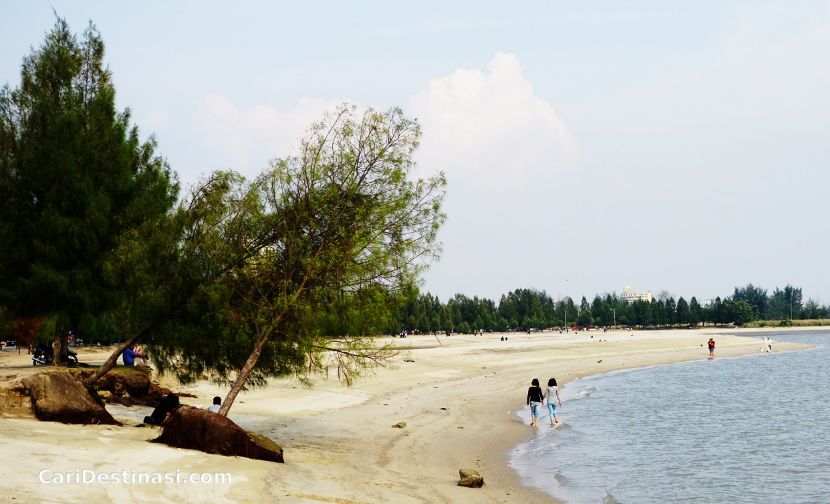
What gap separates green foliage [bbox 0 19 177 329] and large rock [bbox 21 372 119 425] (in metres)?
5.74

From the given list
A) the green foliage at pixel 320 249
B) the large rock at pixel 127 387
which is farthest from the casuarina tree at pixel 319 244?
the large rock at pixel 127 387

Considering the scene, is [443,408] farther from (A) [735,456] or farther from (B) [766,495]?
(B) [766,495]

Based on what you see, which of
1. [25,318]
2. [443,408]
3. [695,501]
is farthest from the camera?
[443,408]

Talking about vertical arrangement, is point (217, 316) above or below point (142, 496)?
above

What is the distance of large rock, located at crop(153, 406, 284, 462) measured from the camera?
61.3 feet

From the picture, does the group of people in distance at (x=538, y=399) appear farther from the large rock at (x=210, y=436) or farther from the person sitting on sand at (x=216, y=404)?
the large rock at (x=210, y=436)

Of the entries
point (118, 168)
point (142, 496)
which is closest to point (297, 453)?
point (142, 496)

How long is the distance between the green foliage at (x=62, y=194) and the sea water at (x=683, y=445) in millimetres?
17134

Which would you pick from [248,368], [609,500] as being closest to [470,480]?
[609,500]

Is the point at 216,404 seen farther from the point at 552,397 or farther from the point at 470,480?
the point at 552,397

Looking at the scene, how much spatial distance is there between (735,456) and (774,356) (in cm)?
7833

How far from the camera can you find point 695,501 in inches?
829

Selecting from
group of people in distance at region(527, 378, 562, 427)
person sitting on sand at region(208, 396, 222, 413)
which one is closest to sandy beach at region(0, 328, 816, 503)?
group of people in distance at region(527, 378, 562, 427)

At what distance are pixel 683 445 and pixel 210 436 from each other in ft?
68.2
